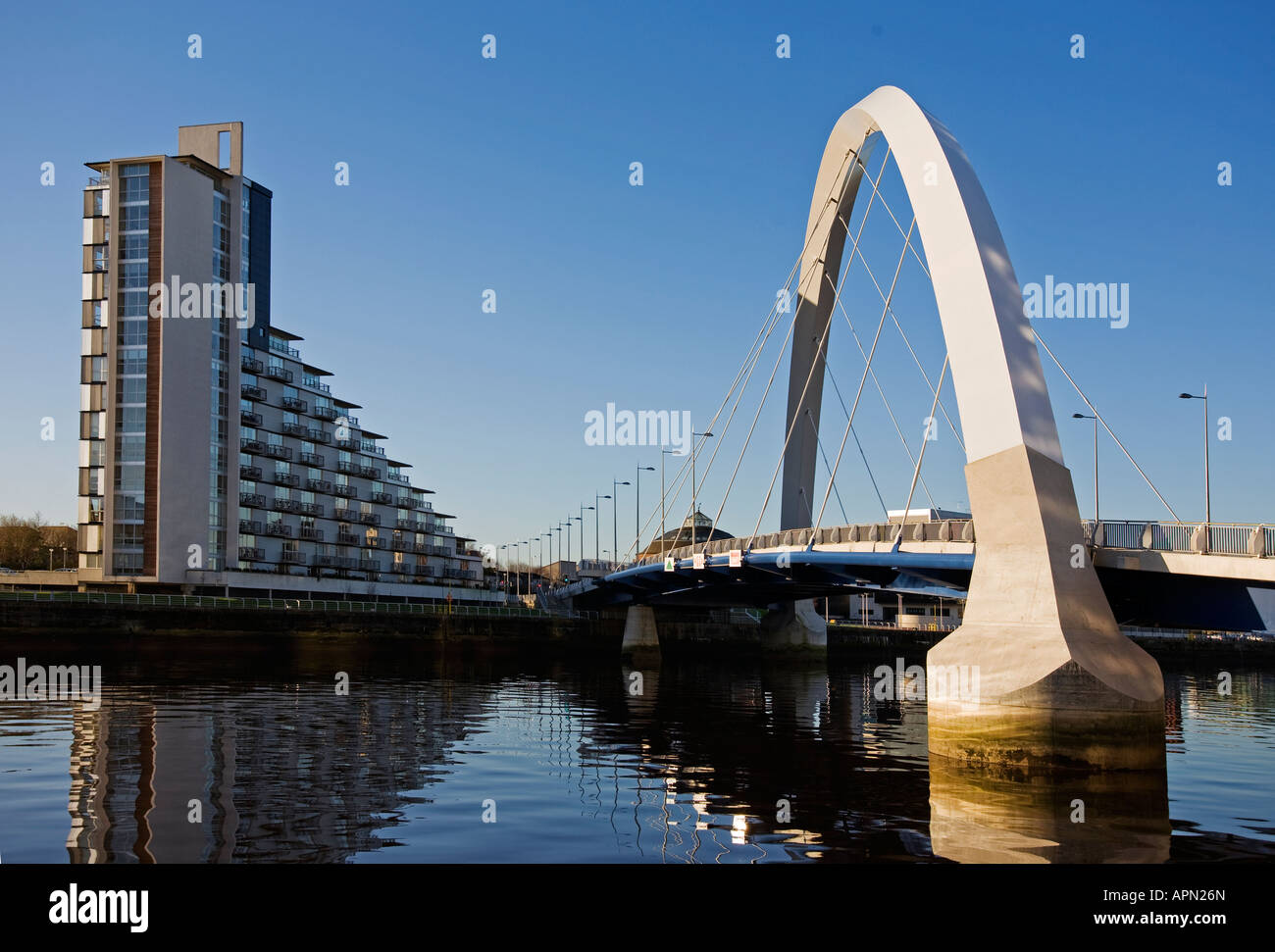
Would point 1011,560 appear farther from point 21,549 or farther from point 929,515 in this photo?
point 21,549

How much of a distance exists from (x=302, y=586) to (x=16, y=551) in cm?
4930

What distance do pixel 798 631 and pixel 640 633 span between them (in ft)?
44.4

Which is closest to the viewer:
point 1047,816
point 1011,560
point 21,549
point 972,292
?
point 1047,816

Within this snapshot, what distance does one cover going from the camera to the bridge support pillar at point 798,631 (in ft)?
262

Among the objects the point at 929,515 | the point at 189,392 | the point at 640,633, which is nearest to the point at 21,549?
the point at 189,392

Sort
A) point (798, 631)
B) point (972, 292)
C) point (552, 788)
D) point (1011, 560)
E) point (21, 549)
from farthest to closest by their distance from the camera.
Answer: point (21, 549), point (798, 631), point (972, 292), point (1011, 560), point (552, 788)

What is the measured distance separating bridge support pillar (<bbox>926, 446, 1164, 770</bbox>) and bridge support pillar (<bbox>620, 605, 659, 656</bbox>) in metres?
60.4

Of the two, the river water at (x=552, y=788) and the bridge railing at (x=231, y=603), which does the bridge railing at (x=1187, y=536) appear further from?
the bridge railing at (x=231, y=603)

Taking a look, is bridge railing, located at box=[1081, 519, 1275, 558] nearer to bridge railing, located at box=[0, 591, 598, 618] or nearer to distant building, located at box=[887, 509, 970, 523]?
distant building, located at box=[887, 509, 970, 523]

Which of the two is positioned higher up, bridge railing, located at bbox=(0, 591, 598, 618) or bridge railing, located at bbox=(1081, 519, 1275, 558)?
bridge railing, located at bbox=(1081, 519, 1275, 558)

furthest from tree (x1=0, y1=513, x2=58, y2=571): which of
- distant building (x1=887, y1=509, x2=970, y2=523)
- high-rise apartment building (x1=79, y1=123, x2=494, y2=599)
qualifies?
distant building (x1=887, y1=509, x2=970, y2=523)

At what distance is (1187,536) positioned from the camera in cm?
2819

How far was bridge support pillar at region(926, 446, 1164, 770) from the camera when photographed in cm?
2380
